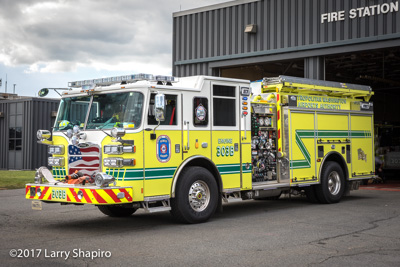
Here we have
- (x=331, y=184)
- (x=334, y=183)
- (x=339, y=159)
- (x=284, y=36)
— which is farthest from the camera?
(x=284, y=36)

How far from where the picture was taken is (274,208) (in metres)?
12.0

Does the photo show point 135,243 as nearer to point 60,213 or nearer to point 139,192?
point 139,192

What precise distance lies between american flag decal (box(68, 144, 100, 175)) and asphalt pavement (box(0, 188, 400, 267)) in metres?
1.05

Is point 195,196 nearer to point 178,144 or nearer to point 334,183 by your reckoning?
point 178,144

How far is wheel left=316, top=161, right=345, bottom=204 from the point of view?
12461 mm

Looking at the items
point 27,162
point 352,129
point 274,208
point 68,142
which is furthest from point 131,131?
point 27,162

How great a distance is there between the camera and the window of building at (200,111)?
31.4 feet

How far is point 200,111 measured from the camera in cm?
966

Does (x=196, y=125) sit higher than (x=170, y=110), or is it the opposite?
(x=170, y=110)

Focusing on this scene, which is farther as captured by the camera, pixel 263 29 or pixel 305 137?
pixel 263 29

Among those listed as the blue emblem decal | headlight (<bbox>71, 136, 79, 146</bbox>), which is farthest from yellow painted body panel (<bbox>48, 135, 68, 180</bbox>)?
the blue emblem decal

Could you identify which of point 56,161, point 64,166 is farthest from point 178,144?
point 56,161

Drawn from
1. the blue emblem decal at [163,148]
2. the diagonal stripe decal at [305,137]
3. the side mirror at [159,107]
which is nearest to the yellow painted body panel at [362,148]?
the diagonal stripe decal at [305,137]

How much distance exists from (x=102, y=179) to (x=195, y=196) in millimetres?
1924
